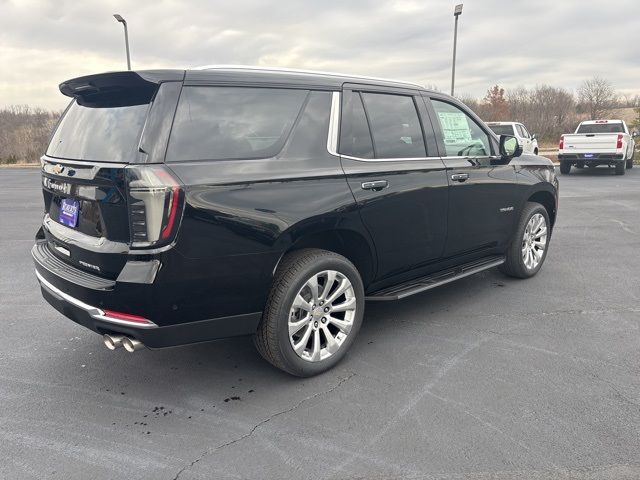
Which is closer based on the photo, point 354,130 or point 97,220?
point 97,220

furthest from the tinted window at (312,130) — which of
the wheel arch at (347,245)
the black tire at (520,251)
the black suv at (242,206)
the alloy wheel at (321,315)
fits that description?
the black tire at (520,251)

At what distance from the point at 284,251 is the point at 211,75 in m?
1.11

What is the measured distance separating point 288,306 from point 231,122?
1147 millimetres

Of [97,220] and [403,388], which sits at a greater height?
[97,220]

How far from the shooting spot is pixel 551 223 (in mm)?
5781

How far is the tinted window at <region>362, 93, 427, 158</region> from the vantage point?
378 centimetres

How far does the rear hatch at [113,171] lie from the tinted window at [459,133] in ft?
7.66

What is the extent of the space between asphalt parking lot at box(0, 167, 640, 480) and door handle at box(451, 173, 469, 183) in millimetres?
1177

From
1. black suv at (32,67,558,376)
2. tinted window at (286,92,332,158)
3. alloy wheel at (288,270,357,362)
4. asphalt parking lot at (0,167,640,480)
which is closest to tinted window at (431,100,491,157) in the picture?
black suv at (32,67,558,376)

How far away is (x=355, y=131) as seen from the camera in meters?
3.63

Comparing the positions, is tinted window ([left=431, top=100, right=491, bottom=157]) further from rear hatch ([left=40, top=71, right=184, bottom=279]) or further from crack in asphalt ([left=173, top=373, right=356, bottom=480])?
rear hatch ([left=40, top=71, right=184, bottom=279])

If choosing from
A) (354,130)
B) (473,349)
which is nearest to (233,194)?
(354,130)

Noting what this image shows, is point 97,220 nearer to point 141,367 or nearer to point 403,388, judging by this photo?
point 141,367

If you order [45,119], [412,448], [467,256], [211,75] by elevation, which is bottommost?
[412,448]
